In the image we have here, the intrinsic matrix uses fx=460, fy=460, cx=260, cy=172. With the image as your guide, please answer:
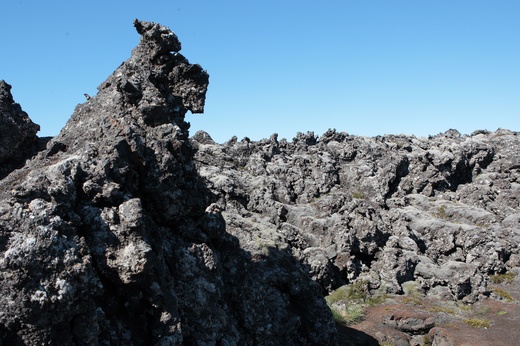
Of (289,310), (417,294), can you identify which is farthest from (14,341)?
(417,294)

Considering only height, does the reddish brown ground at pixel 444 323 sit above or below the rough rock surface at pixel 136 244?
below

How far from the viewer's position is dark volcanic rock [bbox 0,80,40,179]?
A: 63.5 ft

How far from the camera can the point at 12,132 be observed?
1959 centimetres

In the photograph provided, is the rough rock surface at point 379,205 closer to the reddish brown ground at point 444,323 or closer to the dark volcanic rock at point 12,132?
the reddish brown ground at point 444,323

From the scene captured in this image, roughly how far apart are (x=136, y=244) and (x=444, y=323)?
3487 cm

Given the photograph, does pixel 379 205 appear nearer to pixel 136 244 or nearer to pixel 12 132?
pixel 12 132

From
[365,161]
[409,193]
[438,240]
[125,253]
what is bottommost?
[125,253]

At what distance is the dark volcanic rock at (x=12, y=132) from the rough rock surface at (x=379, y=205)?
46.9 feet

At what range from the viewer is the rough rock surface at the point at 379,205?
5097 centimetres

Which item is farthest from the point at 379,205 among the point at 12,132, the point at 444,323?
the point at 12,132

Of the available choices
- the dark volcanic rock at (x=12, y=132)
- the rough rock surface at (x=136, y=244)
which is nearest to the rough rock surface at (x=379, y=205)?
the rough rock surface at (x=136, y=244)

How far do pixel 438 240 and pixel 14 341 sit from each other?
187ft

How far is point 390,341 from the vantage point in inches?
1470

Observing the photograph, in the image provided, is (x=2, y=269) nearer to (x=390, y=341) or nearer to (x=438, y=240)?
(x=390, y=341)
